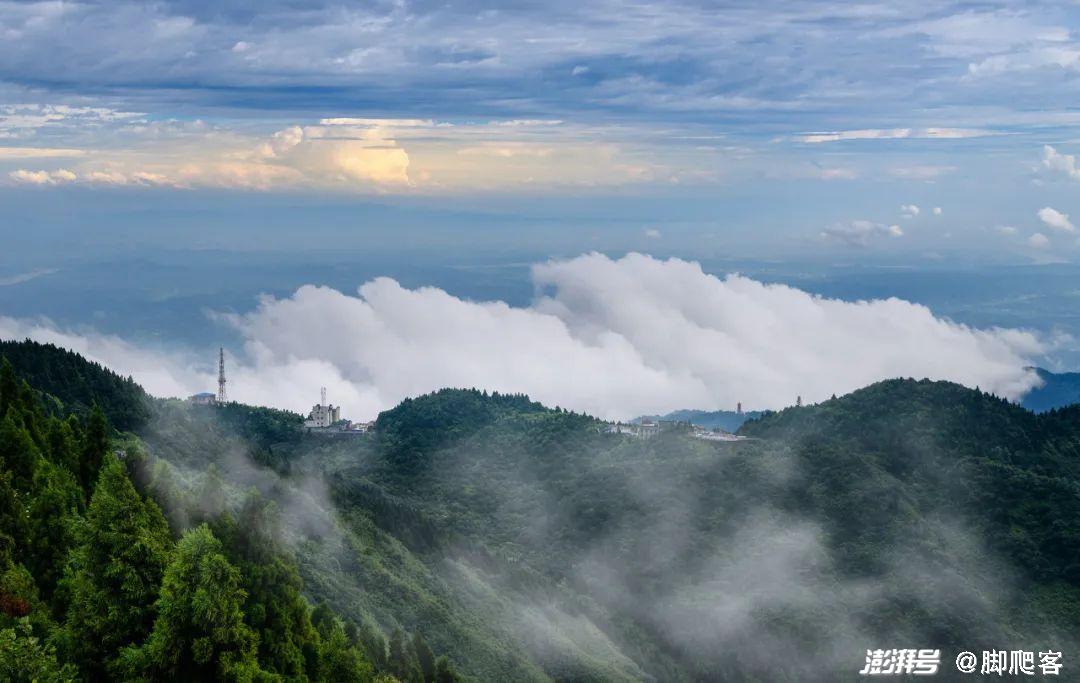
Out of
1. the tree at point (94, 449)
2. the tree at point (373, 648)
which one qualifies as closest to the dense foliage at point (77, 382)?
the tree at point (94, 449)

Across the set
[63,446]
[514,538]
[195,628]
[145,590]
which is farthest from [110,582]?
[514,538]

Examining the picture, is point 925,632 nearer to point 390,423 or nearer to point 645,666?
point 645,666

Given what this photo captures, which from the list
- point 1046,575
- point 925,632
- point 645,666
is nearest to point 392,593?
point 645,666

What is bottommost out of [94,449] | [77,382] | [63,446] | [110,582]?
[110,582]

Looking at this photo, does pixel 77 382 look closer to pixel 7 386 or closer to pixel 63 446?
pixel 7 386

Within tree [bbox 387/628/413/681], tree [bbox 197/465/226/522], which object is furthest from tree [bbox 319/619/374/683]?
tree [bbox 387/628/413/681]

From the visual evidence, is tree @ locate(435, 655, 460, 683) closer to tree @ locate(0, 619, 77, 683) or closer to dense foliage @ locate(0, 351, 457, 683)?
dense foliage @ locate(0, 351, 457, 683)

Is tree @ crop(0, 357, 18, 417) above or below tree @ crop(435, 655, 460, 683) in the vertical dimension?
above
